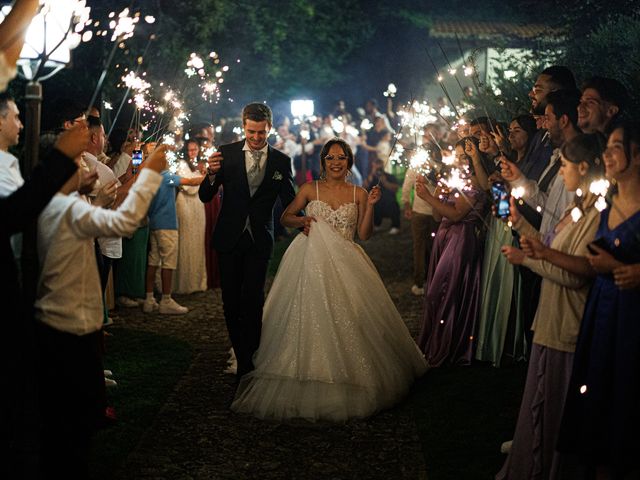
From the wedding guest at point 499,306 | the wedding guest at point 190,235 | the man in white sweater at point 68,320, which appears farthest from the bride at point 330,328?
the wedding guest at point 190,235

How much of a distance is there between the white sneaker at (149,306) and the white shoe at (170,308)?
0.31 ft

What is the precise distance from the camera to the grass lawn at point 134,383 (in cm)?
552

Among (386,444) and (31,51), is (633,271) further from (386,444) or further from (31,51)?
(31,51)

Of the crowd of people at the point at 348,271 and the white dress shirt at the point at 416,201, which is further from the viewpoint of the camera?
the white dress shirt at the point at 416,201

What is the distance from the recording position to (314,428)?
6.05m

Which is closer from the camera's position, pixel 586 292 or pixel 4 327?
pixel 4 327

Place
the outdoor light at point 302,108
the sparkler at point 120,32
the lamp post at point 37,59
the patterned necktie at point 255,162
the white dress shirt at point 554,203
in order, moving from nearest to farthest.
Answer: the lamp post at point 37,59
the sparkler at point 120,32
the white dress shirt at point 554,203
the patterned necktie at point 255,162
the outdoor light at point 302,108

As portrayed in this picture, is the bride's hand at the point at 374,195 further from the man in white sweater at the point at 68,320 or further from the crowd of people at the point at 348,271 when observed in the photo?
the man in white sweater at the point at 68,320

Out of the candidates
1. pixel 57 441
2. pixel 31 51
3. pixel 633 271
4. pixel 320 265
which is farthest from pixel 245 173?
pixel 633 271

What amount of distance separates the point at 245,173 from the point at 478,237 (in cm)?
236

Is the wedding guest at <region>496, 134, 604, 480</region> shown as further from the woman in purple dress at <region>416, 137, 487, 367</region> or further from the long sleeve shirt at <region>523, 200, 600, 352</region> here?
the woman in purple dress at <region>416, 137, 487, 367</region>

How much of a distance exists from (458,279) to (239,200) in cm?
226

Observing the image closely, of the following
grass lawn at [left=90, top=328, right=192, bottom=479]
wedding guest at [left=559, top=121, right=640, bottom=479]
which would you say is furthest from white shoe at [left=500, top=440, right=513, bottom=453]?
grass lawn at [left=90, top=328, right=192, bottom=479]

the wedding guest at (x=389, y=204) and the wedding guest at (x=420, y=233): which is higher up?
the wedding guest at (x=389, y=204)
